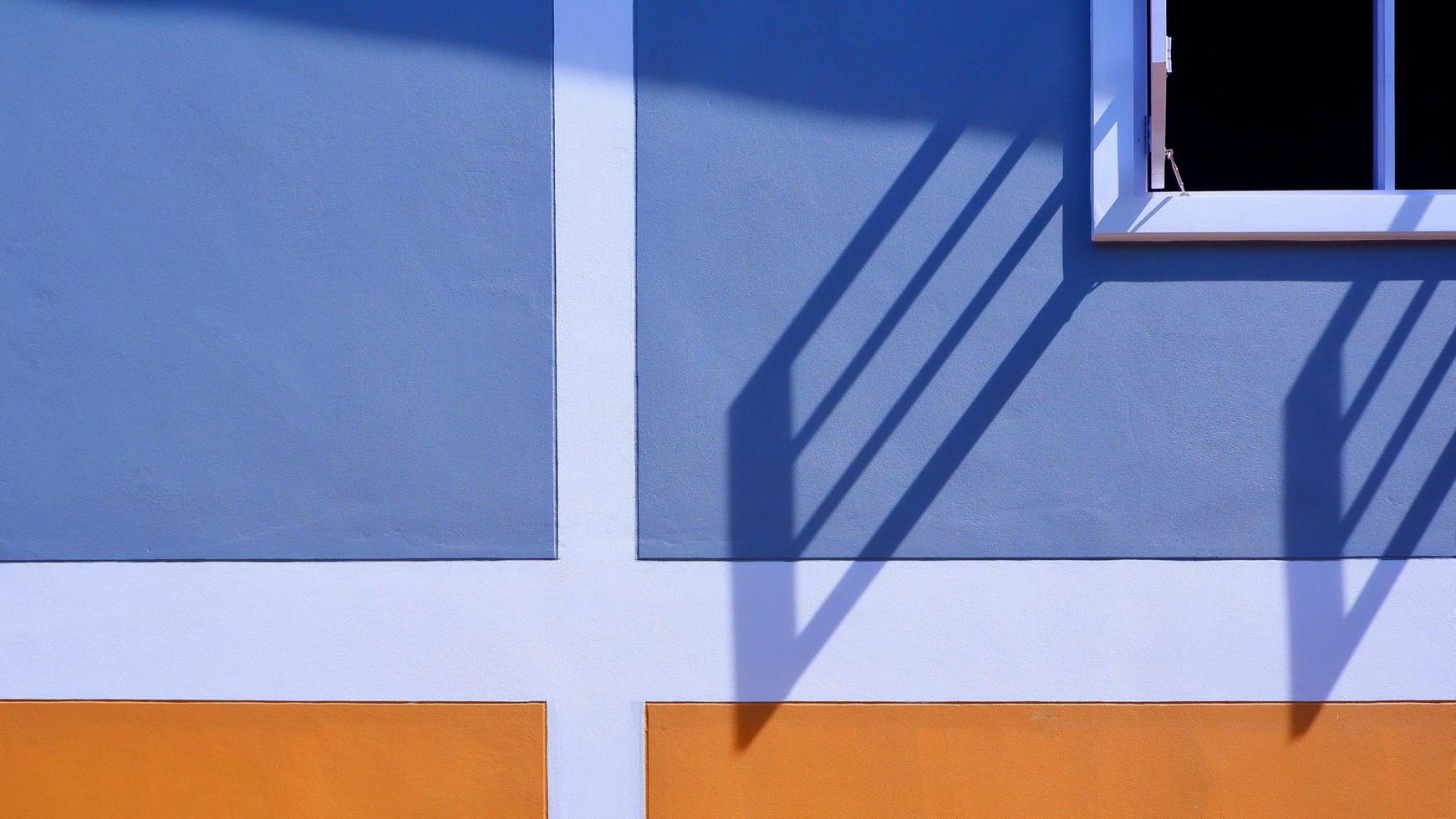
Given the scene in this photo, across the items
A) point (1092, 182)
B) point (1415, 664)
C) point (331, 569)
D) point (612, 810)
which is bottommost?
point (612, 810)

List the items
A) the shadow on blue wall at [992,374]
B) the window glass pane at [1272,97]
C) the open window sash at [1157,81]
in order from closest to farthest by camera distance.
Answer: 1. the open window sash at [1157,81]
2. the shadow on blue wall at [992,374]
3. the window glass pane at [1272,97]

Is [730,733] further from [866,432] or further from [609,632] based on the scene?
[866,432]

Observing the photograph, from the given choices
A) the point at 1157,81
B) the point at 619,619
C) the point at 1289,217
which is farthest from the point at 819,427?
the point at 1289,217

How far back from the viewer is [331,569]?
2584 millimetres

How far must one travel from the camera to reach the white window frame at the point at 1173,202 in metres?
2.52

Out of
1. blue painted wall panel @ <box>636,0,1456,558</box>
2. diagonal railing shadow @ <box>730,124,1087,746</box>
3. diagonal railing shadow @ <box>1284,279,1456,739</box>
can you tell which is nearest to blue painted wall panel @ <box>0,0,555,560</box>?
blue painted wall panel @ <box>636,0,1456,558</box>

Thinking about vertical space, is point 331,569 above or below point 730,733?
above

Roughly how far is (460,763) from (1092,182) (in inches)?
95.7

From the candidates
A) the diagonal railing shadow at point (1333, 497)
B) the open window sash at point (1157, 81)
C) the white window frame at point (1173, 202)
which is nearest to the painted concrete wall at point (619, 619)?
the diagonal railing shadow at point (1333, 497)

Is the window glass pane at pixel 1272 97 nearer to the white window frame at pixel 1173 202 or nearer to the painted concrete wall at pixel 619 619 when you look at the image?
the white window frame at pixel 1173 202

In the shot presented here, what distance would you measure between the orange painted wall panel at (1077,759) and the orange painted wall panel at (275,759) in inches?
21.6

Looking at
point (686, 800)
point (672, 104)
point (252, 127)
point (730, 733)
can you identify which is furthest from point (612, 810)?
point (252, 127)

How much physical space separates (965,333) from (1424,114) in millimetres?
4035

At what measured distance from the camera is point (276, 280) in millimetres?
2611
